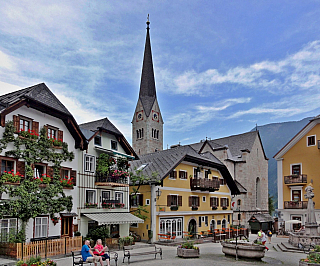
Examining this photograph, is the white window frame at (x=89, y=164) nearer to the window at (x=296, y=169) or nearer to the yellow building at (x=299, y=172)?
the yellow building at (x=299, y=172)

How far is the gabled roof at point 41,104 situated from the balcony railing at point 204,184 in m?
13.2

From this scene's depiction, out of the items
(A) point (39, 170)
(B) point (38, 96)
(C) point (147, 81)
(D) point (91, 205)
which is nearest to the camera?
(A) point (39, 170)

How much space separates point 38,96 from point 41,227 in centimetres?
774

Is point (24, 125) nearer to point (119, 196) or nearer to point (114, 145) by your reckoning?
point (114, 145)

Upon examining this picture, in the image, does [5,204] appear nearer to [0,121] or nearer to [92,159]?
[0,121]

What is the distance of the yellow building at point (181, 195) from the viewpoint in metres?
29.8

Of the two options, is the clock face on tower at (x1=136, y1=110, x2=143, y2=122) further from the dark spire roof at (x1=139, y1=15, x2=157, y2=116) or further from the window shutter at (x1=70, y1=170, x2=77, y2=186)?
the window shutter at (x1=70, y1=170, x2=77, y2=186)

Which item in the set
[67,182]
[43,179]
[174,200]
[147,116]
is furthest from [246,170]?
[43,179]

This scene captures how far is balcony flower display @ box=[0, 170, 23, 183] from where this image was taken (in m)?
18.0

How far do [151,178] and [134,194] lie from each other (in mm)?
2254

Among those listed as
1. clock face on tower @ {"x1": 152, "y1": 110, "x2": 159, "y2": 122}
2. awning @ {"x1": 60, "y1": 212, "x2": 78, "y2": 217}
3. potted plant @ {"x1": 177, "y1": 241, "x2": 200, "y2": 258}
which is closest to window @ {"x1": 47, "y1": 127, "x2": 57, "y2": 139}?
awning @ {"x1": 60, "y1": 212, "x2": 78, "y2": 217}

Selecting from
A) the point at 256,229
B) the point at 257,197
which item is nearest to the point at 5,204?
the point at 256,229

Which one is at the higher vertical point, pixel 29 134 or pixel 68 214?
pixel 29 134

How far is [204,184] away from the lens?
3416cm
